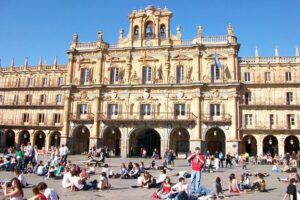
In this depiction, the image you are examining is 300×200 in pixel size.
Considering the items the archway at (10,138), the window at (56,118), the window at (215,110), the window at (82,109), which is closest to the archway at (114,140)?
the window at (82,109)

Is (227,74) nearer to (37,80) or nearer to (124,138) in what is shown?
(124,138)

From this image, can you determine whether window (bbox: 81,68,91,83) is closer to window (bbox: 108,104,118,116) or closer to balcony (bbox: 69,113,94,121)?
balcony (bbox: 69,113,94,121)

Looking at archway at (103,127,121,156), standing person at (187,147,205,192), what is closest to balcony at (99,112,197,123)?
archway at (103,127,121,156)

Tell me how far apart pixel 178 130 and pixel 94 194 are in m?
29.4

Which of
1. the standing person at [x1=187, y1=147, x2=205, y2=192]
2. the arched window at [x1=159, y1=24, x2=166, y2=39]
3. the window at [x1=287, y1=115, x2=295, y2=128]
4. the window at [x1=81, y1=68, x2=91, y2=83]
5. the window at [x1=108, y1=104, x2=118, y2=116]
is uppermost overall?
the arched window at [x1=159, y1=24, x2=166, y2=39]

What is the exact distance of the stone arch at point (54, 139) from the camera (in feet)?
165

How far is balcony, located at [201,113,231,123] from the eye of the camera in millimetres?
41062

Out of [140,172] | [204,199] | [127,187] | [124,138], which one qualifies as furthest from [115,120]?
[204,199]

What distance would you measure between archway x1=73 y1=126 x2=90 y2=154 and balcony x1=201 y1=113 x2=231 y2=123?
17729 millimetres

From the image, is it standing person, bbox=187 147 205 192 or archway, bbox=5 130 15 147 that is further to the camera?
archway, bbox=5 130 15 147

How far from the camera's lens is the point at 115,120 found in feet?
144

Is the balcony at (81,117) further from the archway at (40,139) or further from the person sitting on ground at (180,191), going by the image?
the person sitting on ground at (180,191)

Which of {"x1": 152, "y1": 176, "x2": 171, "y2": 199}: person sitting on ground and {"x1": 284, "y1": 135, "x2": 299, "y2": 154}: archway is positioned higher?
{"x1": 284, "y1": 135, "x2": 299, "y2": 154}: archway

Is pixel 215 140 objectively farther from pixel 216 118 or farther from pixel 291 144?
pixel 291 144
